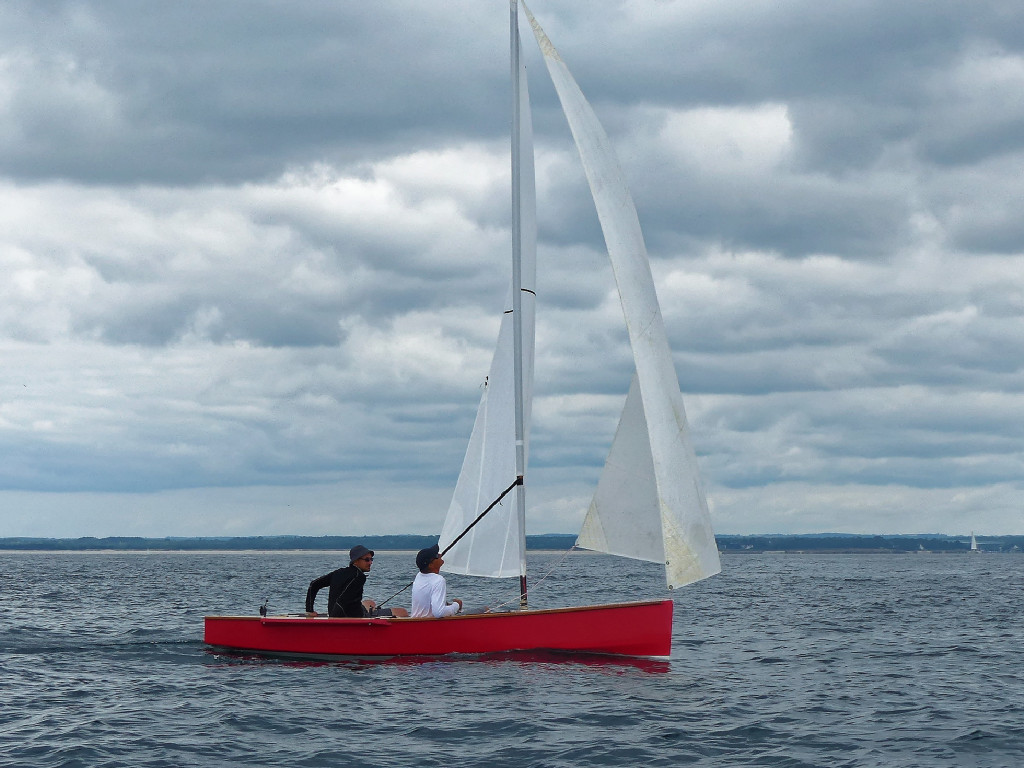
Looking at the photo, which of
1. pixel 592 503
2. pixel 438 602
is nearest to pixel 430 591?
pixel 438 602

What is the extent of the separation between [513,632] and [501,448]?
2.98 m

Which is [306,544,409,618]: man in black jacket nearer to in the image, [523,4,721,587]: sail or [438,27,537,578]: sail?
[438,27,537,578]: sail

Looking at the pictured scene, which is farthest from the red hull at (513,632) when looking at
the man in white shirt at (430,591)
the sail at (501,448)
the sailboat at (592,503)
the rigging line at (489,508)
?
the rigging line at (489,508)

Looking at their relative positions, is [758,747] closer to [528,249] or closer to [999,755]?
[999,755]

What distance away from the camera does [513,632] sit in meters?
15.7

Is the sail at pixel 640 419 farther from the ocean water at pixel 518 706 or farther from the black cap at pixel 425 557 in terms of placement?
the black cap at pixel 425 557

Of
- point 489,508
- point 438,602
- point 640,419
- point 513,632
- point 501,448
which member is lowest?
point 513,632

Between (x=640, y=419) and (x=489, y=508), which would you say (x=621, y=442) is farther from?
(x=489, y=508)

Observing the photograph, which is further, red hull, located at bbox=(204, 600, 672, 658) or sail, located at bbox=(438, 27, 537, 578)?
sail, located at bbox=(438, 27, 537, 578)

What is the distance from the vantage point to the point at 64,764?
10609 millimetres

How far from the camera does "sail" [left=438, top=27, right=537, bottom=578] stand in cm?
1688

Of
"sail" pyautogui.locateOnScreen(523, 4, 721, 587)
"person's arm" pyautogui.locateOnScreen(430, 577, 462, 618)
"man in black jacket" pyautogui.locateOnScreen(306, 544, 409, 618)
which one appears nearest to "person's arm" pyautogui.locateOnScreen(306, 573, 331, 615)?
"man in black jacket" pyautogui.locateOnScreen(306, 544, 409, 618)

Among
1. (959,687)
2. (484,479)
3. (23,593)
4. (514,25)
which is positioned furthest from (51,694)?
(23,593)

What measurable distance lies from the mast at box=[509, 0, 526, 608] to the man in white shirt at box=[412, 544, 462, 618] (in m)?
1.22
